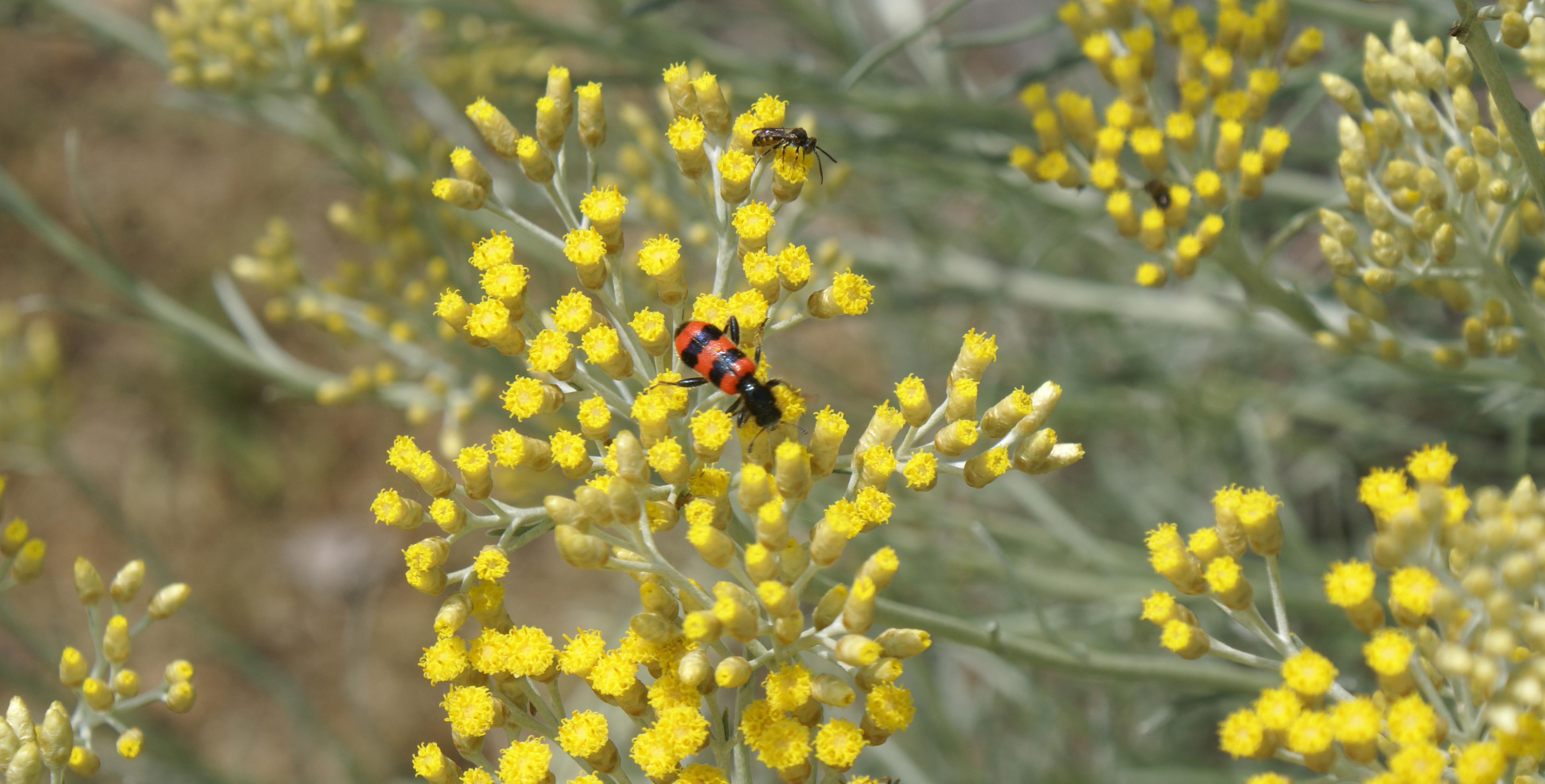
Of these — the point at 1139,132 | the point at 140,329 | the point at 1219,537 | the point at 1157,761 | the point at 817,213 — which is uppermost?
the point at 1139,132

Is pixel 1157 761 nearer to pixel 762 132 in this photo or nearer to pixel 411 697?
pixel 762 132

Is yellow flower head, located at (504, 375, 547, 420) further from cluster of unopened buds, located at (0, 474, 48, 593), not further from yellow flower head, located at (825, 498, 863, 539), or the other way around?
cluster of unopened buds, located at (0, 474, 48, 593)

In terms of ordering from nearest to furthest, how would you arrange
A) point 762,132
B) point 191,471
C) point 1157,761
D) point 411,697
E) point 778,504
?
point 778,504, point 762,132, point 1157,761, point 411,697, point 191,471

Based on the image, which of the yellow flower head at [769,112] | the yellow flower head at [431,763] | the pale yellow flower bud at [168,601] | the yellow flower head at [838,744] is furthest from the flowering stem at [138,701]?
the yellow flower head at [769,112]

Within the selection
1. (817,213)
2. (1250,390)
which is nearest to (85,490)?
(817,213)

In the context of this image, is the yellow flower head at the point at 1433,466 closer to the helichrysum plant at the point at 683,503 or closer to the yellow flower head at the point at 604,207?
the helichrysum plant at the point at 683,503

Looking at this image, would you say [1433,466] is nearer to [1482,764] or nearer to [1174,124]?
[1482,764]

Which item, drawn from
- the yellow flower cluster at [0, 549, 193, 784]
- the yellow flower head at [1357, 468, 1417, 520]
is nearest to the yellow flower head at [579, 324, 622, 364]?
the yellow flower cluster at [0, 549, 193, 784]
